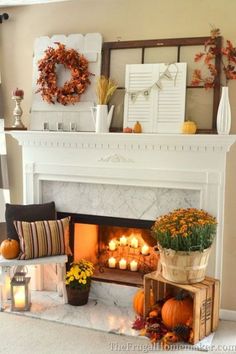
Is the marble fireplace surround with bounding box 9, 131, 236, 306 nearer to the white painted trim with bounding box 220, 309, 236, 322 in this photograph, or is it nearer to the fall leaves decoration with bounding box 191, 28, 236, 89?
the white painted trim with bounding box 220, 309, 236, 322

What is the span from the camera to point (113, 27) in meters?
3.65

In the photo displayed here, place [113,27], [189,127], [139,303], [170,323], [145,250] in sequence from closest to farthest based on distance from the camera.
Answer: [170,323]
[189,127]
[139,303]
[113,27]
[145,250]

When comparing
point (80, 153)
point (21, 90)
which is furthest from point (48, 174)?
point (21, 90)

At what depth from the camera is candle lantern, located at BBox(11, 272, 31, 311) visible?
11.5 ft

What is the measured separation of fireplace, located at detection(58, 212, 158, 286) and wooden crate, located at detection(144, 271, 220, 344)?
1.23 feet

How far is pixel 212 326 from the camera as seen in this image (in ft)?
10.6

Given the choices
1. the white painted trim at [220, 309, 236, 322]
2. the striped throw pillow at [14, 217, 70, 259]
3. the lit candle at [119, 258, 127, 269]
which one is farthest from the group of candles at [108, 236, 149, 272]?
the white painted trim at [220, 309, 236, 322]

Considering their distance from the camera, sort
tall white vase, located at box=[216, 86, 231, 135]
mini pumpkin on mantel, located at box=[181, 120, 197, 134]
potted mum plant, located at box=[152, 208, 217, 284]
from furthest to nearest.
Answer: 1. mini pumpkin on mantel, located at box=[181, 120, 197, 134]
2. tall white vase, located at box=[216, 86, 231, 135]
3. potted mum plant, located at box=[152, 208, 217, 284]

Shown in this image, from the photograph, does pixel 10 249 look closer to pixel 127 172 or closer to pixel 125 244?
pixel 125 244

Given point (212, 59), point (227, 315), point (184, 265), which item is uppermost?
point (212, 59)

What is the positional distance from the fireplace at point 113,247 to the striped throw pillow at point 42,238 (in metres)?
0.28

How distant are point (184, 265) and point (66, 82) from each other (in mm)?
1817

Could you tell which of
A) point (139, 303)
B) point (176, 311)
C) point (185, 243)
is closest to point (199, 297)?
point (176, 311)

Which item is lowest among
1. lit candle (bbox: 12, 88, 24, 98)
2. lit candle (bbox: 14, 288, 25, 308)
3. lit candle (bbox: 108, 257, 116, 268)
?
lit candle (bbox: 14, 288, 25, 308)
